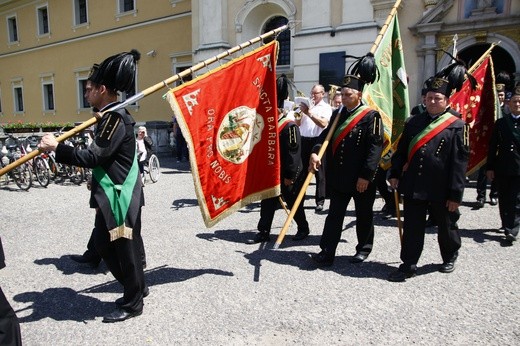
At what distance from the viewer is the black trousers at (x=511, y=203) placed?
200 inches

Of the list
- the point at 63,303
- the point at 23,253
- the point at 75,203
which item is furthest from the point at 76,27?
the point at 63,303

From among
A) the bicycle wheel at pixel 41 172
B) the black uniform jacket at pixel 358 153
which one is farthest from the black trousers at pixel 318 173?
the bicycle wheel at pixel 41 172

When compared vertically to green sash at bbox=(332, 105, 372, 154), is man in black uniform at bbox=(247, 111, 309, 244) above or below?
below

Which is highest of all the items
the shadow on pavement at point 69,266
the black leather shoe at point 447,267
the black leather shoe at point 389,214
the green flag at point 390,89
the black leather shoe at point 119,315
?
the green flag at point 390,89

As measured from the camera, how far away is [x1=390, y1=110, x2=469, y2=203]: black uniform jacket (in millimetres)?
3871

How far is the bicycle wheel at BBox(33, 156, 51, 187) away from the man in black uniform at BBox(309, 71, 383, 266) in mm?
7782

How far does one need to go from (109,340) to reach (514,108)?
5194mm

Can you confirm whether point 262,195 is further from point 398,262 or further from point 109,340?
point 109,340

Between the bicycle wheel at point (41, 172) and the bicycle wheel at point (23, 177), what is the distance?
0.24 meters

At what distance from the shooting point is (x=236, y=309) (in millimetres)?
3445

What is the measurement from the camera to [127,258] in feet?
10.8

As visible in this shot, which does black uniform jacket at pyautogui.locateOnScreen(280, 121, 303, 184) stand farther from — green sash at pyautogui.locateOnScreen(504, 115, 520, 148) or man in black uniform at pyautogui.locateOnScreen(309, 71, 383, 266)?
green sash at pyautogui.locateOnScreen(504, 115, 520, 148)

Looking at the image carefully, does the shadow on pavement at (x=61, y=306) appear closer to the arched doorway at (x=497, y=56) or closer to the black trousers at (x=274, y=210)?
the black trousers at (x=274, y=210)

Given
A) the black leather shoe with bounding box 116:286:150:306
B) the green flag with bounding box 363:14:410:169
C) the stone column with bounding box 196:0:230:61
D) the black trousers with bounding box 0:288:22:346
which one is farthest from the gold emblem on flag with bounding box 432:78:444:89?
the stone column with bounding box 196:0:230:61
